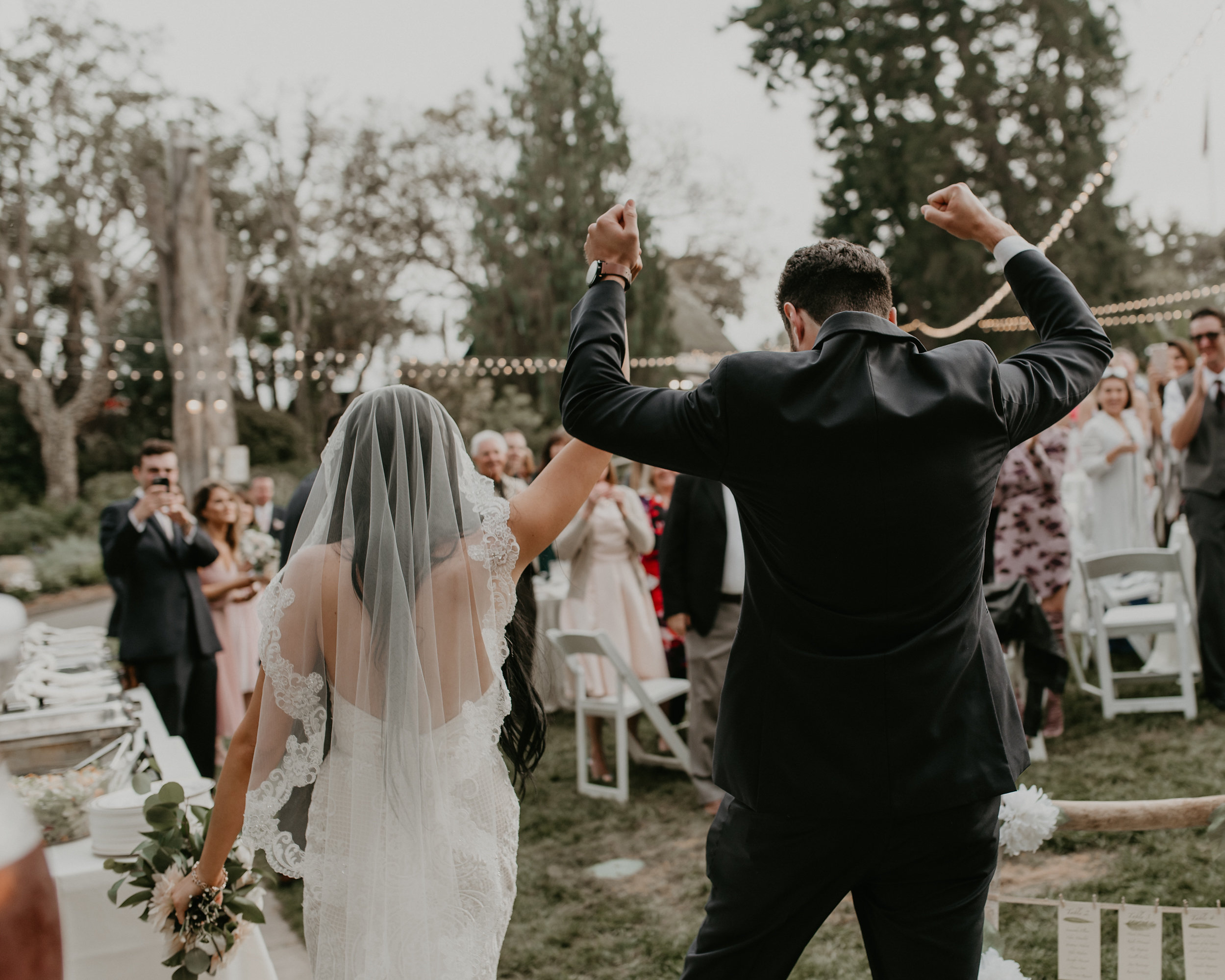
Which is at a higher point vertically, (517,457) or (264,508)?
(517,457)

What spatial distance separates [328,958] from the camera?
1946mm

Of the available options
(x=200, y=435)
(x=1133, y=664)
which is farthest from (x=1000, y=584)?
(x=200, y=435)

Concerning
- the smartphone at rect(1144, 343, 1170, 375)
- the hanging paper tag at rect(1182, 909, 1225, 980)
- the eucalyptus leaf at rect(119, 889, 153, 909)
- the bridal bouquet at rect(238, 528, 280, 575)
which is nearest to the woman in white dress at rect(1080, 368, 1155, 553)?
the smartphone at rect(1144, 343, 1170, 375)

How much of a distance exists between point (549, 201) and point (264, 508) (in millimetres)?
16261

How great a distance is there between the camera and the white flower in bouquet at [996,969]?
2133 mm

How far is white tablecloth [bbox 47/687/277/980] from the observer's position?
255 cm

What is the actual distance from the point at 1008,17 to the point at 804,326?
22052mm

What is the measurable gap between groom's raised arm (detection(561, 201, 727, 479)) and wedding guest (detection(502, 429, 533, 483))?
663 cm

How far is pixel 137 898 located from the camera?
2332 mm

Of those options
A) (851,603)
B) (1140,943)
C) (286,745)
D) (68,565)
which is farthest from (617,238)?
(68,565)

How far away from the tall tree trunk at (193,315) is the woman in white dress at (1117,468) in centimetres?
1297

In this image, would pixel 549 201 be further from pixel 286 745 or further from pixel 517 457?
pixel 286 745

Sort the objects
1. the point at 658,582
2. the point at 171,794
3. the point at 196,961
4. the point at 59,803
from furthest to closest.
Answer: the point at 658,582 < the point at 59,803 < the point at 171,794 < the point at 196,961

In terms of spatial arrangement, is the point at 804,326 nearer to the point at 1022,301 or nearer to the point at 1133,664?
the point at 1022,301
